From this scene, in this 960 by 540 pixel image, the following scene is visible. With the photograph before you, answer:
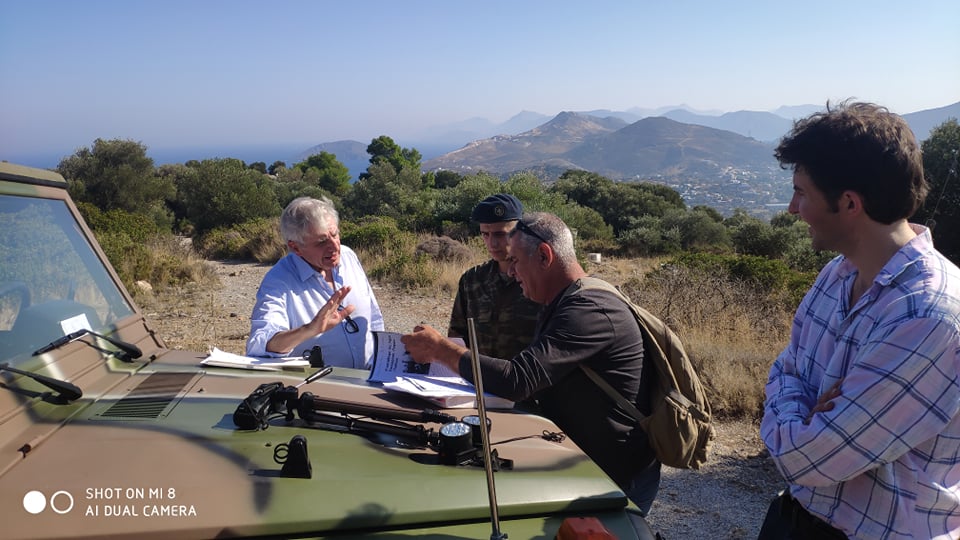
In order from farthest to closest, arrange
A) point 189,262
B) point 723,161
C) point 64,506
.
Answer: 1. point 723,161
2. point 189,262
3. point 64,506

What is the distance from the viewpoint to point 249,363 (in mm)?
2432

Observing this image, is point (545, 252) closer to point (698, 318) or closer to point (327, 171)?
point (698, 318)

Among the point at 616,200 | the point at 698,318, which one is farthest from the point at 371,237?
the point at 616,200

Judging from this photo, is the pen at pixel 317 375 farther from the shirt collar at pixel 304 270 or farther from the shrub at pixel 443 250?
the shrub at pixel 443 250

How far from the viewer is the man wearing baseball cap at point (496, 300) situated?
11.8 feet

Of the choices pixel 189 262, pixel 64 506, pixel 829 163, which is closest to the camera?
pixel 64 506

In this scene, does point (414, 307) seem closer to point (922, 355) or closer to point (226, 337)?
point (226, 337)

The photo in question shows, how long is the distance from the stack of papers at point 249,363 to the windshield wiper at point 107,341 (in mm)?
235

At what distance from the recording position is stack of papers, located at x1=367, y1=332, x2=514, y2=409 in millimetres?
2154

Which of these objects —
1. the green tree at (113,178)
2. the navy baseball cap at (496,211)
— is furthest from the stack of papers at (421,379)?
the green tree at (113,178)

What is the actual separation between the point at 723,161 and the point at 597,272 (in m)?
Result: 92.3

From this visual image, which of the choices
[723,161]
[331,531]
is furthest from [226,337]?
[723,161]

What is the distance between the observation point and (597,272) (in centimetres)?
1422

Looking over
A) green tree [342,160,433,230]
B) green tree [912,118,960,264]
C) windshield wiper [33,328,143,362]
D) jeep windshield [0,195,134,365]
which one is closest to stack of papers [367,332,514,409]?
windshield wiper [33,328,143,362]
